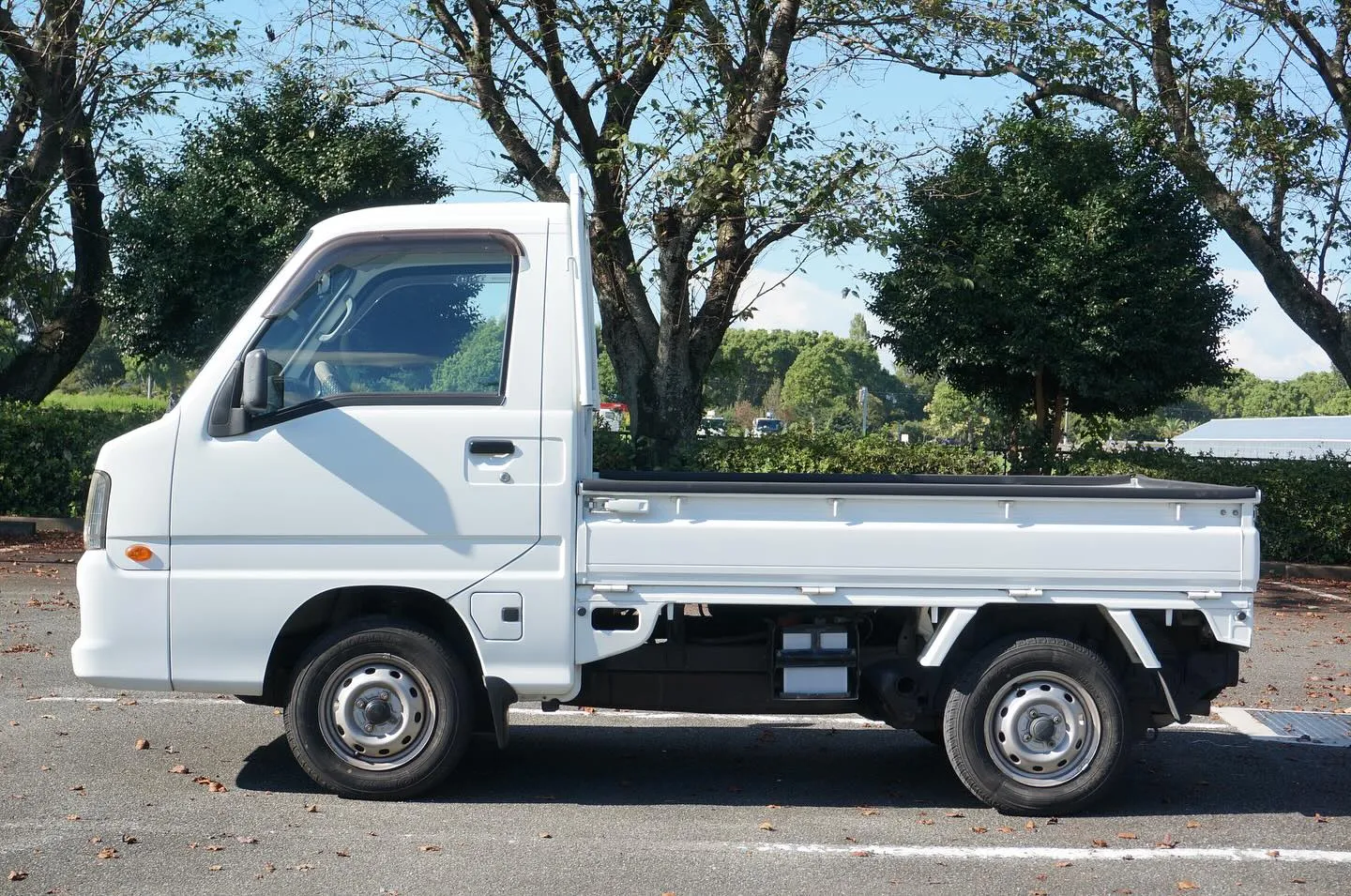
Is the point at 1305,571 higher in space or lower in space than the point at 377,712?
lower

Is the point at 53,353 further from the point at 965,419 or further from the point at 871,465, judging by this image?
the point at 965,419

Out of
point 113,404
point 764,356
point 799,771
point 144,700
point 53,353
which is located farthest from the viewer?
point 764,356

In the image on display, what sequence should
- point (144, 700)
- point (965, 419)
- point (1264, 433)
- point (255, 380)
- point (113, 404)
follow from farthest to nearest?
point (965, 419)
point (1264, 433)
point (113, 404)
point (144, 700)
point (255, 380)

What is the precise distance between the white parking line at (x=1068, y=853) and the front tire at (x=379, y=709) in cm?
139

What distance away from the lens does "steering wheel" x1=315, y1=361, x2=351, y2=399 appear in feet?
18.7

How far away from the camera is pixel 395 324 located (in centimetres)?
579

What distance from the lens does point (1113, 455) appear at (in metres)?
16.9

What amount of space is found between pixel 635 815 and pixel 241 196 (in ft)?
53.0

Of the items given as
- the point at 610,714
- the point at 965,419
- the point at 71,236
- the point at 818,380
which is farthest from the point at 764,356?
the point at 610,714

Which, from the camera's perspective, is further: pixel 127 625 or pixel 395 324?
pixel 395 324

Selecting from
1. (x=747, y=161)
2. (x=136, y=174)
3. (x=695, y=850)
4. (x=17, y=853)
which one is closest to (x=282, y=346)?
(x=17, y=853)

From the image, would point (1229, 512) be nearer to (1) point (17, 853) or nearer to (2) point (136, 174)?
(1) point (17, 853)

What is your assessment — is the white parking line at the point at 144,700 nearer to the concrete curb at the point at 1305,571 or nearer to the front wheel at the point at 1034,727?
the front wheel at the point at 1034,727

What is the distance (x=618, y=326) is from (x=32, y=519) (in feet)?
25.6
